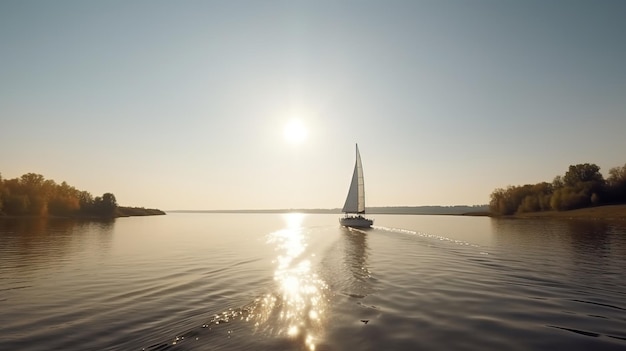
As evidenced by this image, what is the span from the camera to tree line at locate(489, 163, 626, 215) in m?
147

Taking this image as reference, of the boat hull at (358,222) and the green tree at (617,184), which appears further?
the green tree at (617,184)

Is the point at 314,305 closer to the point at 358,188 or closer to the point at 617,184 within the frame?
the point at 358,188

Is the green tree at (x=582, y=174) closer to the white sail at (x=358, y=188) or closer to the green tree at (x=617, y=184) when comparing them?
the green tree at (x=617, y=184)

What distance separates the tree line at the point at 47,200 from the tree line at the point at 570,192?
225 meters

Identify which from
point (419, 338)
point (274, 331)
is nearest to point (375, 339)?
point (419, 338)

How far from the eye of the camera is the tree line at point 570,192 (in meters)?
147

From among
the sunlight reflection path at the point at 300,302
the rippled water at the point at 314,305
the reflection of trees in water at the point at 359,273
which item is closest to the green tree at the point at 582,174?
the rippled water at the point at 314,305

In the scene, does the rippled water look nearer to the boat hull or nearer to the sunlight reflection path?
the sunlight reflection path

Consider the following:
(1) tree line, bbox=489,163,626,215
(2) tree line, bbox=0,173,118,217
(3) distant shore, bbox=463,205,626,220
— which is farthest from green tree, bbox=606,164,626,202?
(2) tree line, bbox=0,173,118,217

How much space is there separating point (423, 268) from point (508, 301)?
37.6ft

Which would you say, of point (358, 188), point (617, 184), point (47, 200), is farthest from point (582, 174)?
point (47, 200)

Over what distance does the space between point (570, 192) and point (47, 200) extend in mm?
246769

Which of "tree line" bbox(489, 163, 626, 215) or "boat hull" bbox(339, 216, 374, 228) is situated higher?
"tree line" bbox(489, 163, 626, 215)

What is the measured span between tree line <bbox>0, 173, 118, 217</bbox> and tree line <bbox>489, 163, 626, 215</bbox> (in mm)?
224566
